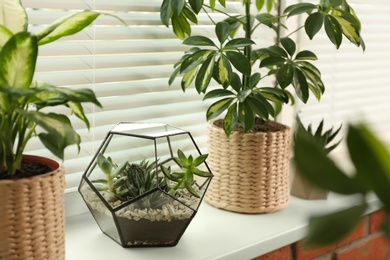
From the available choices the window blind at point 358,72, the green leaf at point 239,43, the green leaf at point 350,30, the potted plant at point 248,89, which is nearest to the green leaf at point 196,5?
the potted plant at point 248,89

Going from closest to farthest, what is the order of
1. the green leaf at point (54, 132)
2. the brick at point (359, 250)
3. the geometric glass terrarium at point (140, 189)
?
1. the green leaf at point (54, 132)
2. the geometric glass terrarium at point (140, 189)
3. the brick at point (359, 250)

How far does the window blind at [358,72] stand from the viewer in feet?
5.92

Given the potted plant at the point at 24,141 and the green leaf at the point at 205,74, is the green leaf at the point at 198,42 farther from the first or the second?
the potted plant at the point at 24,141

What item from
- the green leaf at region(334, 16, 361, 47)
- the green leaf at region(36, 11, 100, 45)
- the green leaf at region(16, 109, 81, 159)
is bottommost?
the green leaf at region(16, 109, 81, 159)

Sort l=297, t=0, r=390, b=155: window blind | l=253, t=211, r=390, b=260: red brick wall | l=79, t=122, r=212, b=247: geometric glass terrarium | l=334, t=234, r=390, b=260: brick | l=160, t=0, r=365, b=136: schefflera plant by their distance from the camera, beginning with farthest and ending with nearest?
l=297, t=0, r=390, b=155: window blind → l=334, t=234, r=390, b=260: brick → l=253, t=211, r=390, b=260: red brick wall → l=160, t=0, r=365, b=136: schefflera plant → l=79, t=122, r=212, b=247: geometric glass terrarium

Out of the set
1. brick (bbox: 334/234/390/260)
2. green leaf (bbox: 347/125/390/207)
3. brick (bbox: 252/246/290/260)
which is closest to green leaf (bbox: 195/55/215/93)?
brick (bbox: 252/246/290/260)

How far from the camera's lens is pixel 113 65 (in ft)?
4.10

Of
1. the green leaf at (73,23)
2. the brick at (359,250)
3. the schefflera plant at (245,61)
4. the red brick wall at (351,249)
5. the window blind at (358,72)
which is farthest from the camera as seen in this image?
the window blind at (358,72)

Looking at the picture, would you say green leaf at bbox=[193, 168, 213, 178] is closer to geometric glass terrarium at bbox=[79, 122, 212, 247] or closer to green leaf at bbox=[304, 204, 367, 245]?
geometric glass terrarium at bbox=[79, 122, 212, 247]

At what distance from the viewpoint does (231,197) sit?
1278 mm

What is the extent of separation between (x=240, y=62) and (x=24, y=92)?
22.6 inches

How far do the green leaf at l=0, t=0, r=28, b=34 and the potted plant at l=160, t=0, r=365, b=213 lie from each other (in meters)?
0.38

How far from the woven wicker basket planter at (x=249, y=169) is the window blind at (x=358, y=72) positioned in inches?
20.3

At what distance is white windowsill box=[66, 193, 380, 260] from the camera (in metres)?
1.07
